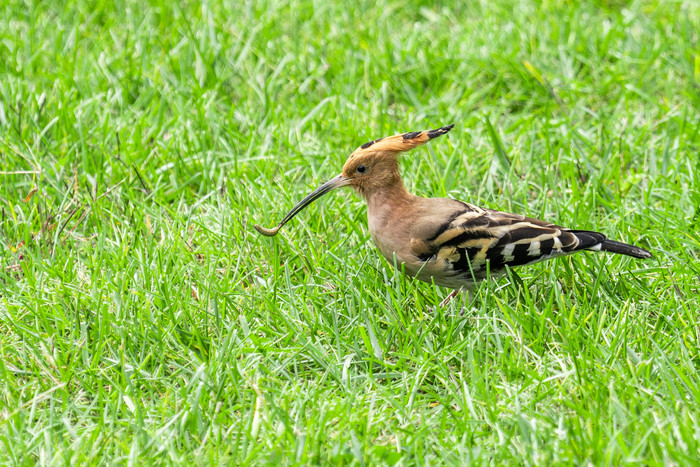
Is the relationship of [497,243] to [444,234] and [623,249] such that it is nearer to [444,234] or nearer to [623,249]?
[444,234]

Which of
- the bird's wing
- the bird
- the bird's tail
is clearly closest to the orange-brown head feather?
the bird

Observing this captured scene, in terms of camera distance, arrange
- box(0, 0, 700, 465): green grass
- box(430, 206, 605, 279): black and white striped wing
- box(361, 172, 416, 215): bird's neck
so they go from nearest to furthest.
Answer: box(0, 0, 700, 465): green grass → box(430, 206, 605, 279): black and white striped wing → box(361, 172, 416, 215): bird's neck

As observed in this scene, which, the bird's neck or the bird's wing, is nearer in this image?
the bird's wing

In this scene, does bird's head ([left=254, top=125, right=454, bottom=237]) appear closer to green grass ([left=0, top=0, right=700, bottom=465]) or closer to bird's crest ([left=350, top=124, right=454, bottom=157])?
bird's crest ([left=350, top=124, right=454, bottom=157])

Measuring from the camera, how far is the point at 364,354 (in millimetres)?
3613

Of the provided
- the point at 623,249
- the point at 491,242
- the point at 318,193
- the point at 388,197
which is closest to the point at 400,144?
the point at 388,197

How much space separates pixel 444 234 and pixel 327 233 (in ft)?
2.58

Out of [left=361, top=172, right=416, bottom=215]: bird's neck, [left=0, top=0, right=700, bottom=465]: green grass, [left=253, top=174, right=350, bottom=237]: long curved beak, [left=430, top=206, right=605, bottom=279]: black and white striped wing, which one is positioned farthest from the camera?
[left=253, top=174, right=350, bottom=237]: long curved beak

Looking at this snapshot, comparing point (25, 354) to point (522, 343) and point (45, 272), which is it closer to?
point (45, 272)

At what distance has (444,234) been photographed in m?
3.93

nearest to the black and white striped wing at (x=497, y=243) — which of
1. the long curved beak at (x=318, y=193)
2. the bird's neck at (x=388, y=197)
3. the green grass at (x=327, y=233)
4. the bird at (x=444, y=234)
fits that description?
the bird at (x=444, y=234)

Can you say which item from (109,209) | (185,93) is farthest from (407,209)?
(185,93)

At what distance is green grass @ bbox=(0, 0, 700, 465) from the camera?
3.17 meters

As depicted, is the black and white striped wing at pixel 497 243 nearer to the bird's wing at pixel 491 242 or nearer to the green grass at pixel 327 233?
the bird's wing at pixel 491 242
